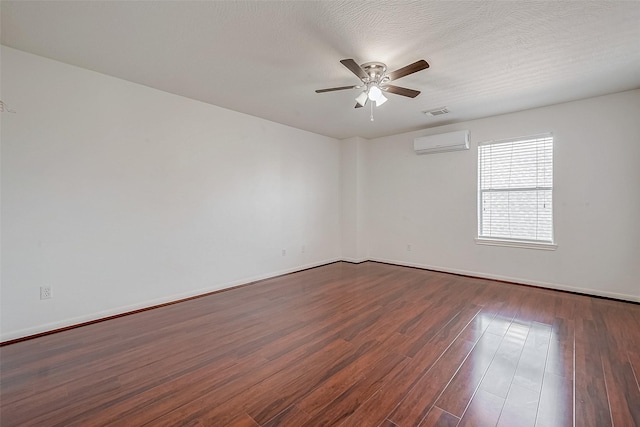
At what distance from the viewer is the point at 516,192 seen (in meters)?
4.27

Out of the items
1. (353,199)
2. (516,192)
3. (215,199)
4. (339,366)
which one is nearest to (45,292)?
(215,199)

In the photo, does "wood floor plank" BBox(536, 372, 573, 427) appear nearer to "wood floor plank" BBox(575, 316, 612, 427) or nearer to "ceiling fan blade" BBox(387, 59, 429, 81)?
"wood floor plank" BBox(575, 316, 612, 427)

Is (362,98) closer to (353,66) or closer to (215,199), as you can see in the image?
(353,66)

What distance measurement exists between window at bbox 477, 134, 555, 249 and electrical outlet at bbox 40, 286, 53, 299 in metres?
5.47

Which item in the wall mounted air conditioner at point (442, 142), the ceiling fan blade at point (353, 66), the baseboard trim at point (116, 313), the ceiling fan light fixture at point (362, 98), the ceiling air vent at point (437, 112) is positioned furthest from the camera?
the wall mounted air conditioner at point (442, 142)

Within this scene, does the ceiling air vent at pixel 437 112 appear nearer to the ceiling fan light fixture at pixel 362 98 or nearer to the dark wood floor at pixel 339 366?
the ceiling fan light fixture at pixel 362 98

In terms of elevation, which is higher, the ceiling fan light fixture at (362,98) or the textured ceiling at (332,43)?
the textured ceiling at (332,43)

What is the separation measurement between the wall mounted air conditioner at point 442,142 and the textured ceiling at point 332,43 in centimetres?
102

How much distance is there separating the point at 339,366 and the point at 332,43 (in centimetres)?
255

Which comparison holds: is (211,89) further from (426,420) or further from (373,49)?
(426,420)

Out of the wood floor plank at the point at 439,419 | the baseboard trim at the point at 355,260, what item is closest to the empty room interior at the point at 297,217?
the wood floor plank at the point at 439,419

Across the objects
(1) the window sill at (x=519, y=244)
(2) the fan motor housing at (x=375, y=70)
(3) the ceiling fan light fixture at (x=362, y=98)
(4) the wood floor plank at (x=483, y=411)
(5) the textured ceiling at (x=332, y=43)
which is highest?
(5) the textured ceiling at (x=332, y=43)

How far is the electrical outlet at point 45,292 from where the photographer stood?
2650 mm

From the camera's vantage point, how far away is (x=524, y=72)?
115 inches
